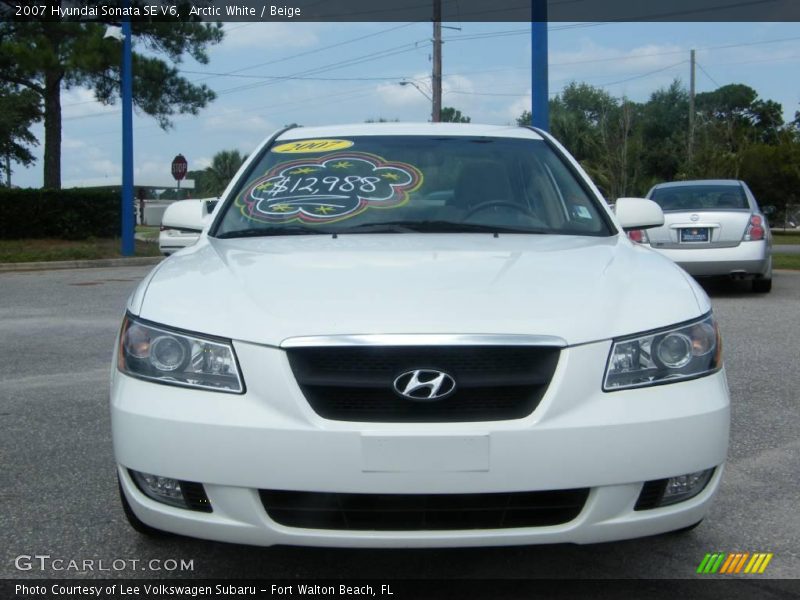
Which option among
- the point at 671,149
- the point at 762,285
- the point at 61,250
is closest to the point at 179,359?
the point at 762,285

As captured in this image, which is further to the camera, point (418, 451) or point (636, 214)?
point (636, 214)

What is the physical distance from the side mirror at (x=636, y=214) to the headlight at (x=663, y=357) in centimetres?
132

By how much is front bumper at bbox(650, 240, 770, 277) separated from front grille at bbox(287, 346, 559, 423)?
904 cm

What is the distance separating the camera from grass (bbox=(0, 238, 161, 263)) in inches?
774

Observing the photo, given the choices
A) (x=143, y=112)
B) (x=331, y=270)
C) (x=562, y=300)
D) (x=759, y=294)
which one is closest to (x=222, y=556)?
(x=331, y=270)

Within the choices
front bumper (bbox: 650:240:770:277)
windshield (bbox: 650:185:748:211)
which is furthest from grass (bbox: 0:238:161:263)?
front bumper (bbox: 650:240:770:277)

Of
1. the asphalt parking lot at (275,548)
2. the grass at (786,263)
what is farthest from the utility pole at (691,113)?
the asphalt parking lot at (275,548)

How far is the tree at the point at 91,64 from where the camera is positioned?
21719 millimetres

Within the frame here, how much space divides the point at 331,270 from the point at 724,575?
1.53 m

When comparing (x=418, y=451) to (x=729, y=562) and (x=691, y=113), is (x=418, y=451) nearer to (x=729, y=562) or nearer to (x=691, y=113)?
(x=729, y=562)

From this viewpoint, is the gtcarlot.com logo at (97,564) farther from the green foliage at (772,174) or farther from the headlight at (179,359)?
the green foliage at (772,174)

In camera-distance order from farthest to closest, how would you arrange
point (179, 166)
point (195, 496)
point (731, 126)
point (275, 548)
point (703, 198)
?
point (731, 126)
point (179, 166)
point (703, 198)
point (275, 548)
point (195, 496)

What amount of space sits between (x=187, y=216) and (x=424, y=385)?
6.53 ft

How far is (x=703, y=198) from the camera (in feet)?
39.3
